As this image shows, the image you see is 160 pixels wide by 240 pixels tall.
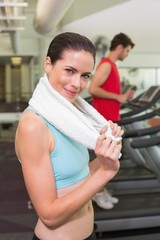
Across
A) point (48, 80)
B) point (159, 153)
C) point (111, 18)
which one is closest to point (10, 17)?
point (111, 18)

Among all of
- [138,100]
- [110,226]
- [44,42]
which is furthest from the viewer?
[44,42]

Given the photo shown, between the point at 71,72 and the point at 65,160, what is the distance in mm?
249

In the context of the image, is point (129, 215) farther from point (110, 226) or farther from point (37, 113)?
point (37, 113)

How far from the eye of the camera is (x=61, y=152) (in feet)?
3.10

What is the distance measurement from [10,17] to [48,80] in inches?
187

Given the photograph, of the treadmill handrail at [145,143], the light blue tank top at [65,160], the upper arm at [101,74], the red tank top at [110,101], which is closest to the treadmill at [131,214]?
the treadmill handrail at [145,143]

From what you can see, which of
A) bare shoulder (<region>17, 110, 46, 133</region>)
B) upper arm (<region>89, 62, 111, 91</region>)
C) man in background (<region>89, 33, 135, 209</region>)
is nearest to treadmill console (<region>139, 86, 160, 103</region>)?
man in background (<region>89, 33, 135, 209</region>)

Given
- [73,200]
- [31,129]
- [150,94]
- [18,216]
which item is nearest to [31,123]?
[31,129]

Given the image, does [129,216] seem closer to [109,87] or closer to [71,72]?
[109,87]

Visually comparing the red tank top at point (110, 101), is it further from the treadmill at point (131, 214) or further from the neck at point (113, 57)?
the treadmill at point (131, 214)

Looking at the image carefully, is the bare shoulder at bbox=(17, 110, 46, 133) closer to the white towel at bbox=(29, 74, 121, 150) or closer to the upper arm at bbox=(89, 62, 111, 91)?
the white towel at bbox=(29, 74, 121, 150)

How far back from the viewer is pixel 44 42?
805cm

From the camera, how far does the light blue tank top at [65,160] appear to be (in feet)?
3.07

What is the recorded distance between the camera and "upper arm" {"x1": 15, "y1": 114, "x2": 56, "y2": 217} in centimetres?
88
